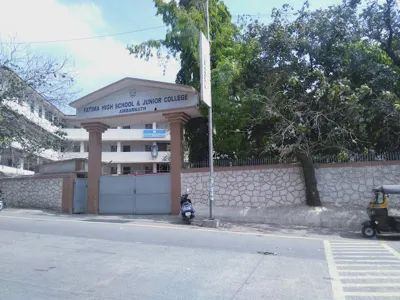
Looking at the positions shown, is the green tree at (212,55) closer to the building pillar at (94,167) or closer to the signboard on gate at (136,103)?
the signboard on gate at (136,103)

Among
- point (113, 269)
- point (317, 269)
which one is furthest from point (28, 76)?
point (317, 269)

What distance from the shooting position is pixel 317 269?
22.2ft

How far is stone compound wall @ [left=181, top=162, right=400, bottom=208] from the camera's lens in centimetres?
→ 1417

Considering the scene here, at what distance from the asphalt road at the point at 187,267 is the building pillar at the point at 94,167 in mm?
7235

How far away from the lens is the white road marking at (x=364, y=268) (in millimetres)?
5484

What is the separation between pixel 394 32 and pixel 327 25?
3204mm

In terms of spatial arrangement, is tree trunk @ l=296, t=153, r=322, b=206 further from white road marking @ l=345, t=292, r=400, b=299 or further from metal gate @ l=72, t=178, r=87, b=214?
metal gate @ l=72, t=178, r=87, b=214

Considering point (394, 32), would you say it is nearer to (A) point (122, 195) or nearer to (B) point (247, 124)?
(B) point (247, 124)

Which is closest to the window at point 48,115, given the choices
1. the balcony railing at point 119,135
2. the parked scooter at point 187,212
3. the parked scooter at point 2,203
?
the parked scooter at point 2,203

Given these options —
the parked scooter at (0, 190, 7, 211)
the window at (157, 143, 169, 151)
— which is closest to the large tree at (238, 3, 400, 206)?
the parked scooter at (0, 190, 7, 211)

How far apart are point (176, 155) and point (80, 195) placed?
5771 millimetres

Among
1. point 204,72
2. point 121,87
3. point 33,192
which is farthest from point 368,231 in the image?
point 33,192

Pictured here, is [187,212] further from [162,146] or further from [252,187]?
[162,146]

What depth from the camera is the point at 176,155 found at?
16.8m
